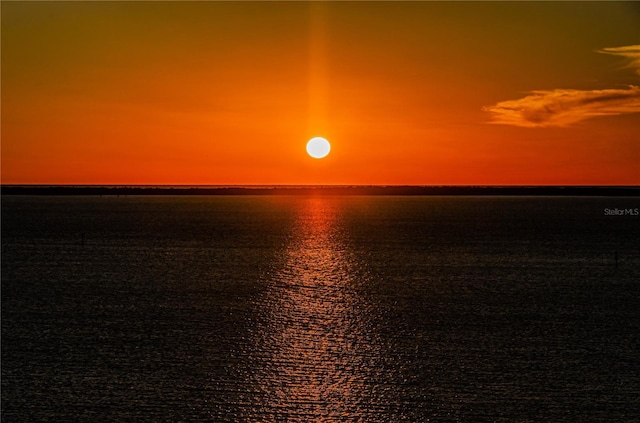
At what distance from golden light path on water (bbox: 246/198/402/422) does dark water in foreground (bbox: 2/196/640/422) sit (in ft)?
0.41

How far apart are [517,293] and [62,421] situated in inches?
1821

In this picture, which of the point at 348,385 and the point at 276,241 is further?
the point at 276,241

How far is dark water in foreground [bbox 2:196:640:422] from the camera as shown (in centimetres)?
3167

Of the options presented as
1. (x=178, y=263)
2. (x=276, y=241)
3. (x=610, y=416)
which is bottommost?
(x=610, y=416)

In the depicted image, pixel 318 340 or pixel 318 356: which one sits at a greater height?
pixel 318 340

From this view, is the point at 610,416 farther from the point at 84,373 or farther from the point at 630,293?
the point at 630,293

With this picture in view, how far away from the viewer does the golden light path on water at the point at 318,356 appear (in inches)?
1231

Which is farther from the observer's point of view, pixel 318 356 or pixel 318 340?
pixel 318 340

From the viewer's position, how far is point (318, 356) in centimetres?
4006

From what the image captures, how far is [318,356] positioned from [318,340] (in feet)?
13.8

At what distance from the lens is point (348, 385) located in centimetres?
3441

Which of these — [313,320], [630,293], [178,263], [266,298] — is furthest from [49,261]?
[630,293]

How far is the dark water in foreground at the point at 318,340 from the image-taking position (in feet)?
104

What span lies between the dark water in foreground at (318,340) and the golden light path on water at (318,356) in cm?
13
